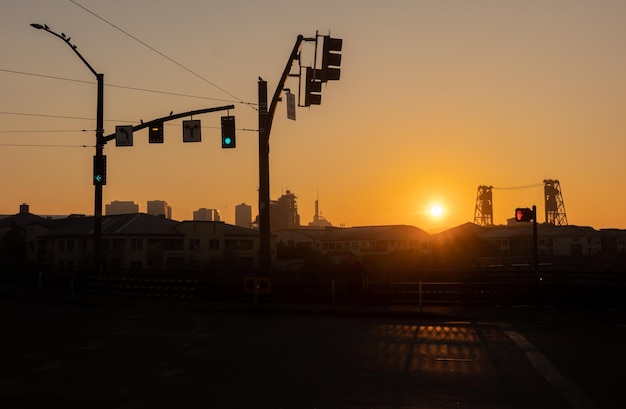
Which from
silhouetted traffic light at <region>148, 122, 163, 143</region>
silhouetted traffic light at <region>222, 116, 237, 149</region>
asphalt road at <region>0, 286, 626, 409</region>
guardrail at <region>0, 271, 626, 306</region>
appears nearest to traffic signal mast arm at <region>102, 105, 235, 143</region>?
silhouetted traffic light at <region>148, 122, 163, 143</region>

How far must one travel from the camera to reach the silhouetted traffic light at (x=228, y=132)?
26125 millimetres

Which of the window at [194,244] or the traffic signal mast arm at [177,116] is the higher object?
the traffic signal mast arm at [177,116]

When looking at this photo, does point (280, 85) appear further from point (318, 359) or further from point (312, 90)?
point (318, 359)

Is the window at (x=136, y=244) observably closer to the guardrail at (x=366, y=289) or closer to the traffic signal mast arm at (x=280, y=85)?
the guardrail at (x=366, y=289)

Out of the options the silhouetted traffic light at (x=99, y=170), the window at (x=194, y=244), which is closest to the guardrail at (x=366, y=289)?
the silhouetted traffic light at (x=99, y=170)

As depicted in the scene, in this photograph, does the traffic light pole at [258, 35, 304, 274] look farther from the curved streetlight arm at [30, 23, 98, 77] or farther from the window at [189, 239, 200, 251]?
the window at [189, 239, 200, 251]

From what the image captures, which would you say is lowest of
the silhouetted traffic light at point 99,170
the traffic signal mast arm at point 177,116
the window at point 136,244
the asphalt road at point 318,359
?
the asphalt road at point 318,359

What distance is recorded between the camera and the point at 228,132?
85.9 ft

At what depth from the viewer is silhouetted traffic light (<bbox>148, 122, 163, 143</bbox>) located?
93.0 feet

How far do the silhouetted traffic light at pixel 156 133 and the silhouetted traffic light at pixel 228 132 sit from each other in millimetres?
3473

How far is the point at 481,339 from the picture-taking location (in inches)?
716

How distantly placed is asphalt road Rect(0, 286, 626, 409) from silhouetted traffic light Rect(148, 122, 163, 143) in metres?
7.29

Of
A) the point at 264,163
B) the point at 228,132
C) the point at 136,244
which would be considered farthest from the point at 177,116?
the point at 136,244

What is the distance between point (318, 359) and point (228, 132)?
1313 centimetres
